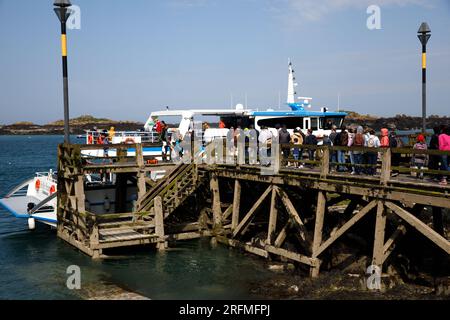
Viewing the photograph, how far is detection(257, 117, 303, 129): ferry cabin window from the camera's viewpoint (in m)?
22.4

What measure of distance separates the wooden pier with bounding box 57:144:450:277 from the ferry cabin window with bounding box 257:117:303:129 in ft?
11.3

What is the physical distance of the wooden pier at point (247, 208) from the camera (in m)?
13.7

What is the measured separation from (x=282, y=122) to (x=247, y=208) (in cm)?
465

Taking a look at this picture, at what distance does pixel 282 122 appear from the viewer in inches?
899

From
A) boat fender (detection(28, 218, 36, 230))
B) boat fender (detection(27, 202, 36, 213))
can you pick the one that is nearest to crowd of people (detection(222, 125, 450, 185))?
boat fender (detection(27, 202, 36, 213))

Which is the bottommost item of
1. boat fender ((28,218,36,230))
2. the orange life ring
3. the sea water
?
the sea water

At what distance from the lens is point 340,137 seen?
16.3 m

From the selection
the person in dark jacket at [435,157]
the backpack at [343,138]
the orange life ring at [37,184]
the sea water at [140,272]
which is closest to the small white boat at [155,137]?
the orange life ring at [37,184]

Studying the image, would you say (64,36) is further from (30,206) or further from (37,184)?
(37,184)

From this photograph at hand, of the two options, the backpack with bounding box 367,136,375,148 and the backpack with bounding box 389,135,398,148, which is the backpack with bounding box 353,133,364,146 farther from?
the backpack with bounding box 389,135,398,148

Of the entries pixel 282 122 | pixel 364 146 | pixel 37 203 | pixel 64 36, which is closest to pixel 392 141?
pixel 364 146
